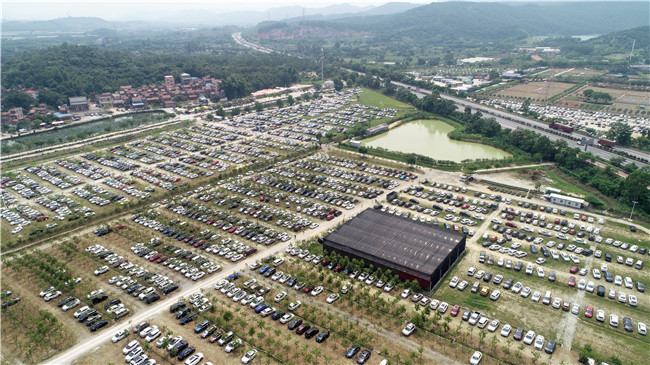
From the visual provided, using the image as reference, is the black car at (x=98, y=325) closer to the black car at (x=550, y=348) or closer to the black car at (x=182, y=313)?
the black car at (x=182, y=313)

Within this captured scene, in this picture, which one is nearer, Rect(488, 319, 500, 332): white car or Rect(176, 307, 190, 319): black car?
Rect(488, 319, 500, 332): white car

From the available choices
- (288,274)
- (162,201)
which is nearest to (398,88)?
(162,201)

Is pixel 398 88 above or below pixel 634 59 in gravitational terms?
below

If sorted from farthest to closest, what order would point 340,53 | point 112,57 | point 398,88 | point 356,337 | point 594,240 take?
1. point 340,53
2. point 112,57
3. point 398,88
4. point 594,240
5. point 356,337

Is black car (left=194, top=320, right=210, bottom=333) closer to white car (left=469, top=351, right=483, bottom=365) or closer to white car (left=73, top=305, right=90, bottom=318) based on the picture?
white car (left=73, top=305, right=90, bottom=318)

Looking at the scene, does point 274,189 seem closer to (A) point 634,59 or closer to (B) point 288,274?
(B) point 288,274

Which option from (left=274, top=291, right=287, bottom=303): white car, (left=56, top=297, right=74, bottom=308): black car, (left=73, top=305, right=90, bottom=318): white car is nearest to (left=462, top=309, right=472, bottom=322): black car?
(left=274, top=291, right=287, bottom=303): white car

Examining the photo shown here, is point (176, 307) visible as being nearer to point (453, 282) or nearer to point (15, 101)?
point (453, 282)
